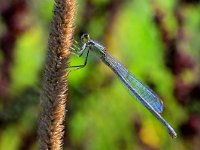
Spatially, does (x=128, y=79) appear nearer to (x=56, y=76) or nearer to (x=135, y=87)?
(x=135, y=87)

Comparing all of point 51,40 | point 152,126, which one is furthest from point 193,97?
point 51,40

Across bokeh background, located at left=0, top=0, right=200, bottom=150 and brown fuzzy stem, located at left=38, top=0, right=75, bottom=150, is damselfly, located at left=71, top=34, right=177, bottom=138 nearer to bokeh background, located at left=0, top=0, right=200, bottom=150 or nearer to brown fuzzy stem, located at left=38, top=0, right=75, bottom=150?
brown fuzzy stem, located at left=38, top=0, right=75, bottom=150

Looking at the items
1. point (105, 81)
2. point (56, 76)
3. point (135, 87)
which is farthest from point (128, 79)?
point (105, 81)

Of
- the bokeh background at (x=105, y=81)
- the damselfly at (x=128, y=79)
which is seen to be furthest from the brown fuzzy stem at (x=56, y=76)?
the bokeh background at (x=105, y=81)

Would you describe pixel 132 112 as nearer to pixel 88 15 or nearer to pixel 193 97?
pixel 193 97

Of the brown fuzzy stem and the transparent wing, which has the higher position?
the brown fuzzy stem

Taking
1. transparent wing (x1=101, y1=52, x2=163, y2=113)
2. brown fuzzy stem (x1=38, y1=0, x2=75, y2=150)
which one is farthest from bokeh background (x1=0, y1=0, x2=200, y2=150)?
brown fuzzy stem (x1=38, y1=0, x2=75, y2=150)

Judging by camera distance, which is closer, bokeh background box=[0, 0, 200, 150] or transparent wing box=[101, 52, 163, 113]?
transparent wing box=[101, 52, 163, 113]
